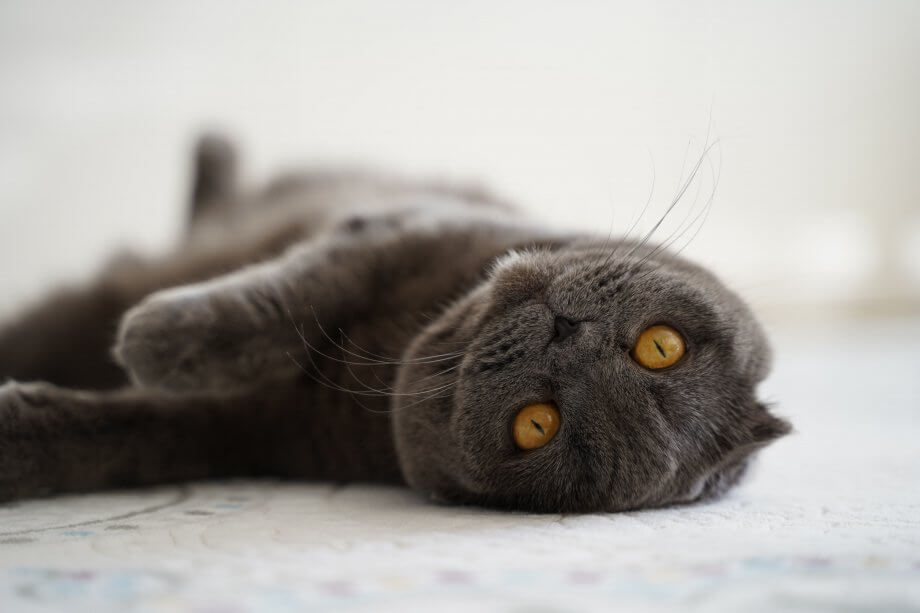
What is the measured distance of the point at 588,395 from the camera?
1.08m

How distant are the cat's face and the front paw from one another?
33 cm

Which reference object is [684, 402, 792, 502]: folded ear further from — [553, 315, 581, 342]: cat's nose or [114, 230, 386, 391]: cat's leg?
[114, 230, 386, 391]: cat's leg

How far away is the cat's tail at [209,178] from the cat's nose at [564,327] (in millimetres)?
1478

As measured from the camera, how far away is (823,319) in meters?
3.14

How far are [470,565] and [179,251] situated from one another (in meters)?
1.39

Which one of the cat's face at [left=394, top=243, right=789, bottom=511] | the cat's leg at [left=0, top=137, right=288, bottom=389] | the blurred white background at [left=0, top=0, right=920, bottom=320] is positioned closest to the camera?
the cat's face at [left=394, top=243, right=789, bottom=511]

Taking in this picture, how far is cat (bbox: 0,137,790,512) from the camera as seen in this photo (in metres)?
1.09

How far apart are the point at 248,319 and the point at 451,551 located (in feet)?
2.02

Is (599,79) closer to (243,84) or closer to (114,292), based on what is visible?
(243,84)

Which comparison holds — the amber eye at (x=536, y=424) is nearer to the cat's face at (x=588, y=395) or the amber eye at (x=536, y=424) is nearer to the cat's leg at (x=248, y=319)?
the cat's face at (x=588, y=395)

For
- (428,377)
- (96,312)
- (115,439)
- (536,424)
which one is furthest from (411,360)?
(96,312)

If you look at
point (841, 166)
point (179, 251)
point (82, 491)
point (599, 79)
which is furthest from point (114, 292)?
point (841, 166)

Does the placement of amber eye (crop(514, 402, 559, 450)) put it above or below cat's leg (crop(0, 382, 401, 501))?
above

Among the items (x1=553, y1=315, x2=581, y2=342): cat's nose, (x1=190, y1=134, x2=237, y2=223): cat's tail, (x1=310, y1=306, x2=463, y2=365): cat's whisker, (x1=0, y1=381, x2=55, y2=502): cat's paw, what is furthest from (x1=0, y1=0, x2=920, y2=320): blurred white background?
(x1=553, y1=315, x2=581, y2=342): cat's nose
